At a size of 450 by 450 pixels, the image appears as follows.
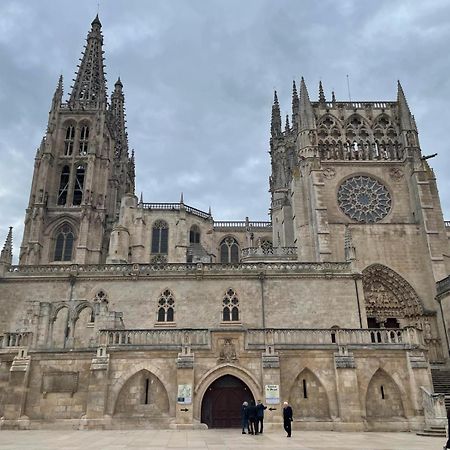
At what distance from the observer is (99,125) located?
54125 mm

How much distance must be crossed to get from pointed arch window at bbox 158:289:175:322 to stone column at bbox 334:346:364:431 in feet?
40.7

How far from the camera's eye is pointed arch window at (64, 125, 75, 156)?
5434cm

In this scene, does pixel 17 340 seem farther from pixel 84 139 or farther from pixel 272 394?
A: pixel 84 139

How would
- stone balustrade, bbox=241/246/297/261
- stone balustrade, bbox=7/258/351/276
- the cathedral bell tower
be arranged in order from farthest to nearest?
the cathedral bell tower → stone balustrade, bbox=241/246/297/261 → stone balustrade, bbox=7/258/351/276

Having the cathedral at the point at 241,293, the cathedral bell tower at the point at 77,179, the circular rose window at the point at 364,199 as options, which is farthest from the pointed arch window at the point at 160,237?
the circular rose window at the point at 364,199

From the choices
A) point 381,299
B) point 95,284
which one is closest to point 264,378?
Answer: point 95,284

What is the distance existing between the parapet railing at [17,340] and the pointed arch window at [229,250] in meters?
32.6

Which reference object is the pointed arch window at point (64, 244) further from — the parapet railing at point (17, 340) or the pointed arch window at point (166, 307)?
the parapet railing at point (17, 340)

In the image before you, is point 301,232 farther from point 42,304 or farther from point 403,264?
point 42,304

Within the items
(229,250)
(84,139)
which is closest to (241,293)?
(229,250)

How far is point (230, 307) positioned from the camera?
2869 cm

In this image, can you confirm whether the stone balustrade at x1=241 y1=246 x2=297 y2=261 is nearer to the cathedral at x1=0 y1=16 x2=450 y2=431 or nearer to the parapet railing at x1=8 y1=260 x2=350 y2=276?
the cathedral at x1=0 y1=16 x2=450 y2=431

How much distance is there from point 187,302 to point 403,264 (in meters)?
17.9

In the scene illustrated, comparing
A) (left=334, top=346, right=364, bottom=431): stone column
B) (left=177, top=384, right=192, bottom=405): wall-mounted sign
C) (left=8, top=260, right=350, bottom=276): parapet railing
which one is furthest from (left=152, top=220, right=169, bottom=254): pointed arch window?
(left=334, top=346, right=364, bottom=431): stone column
